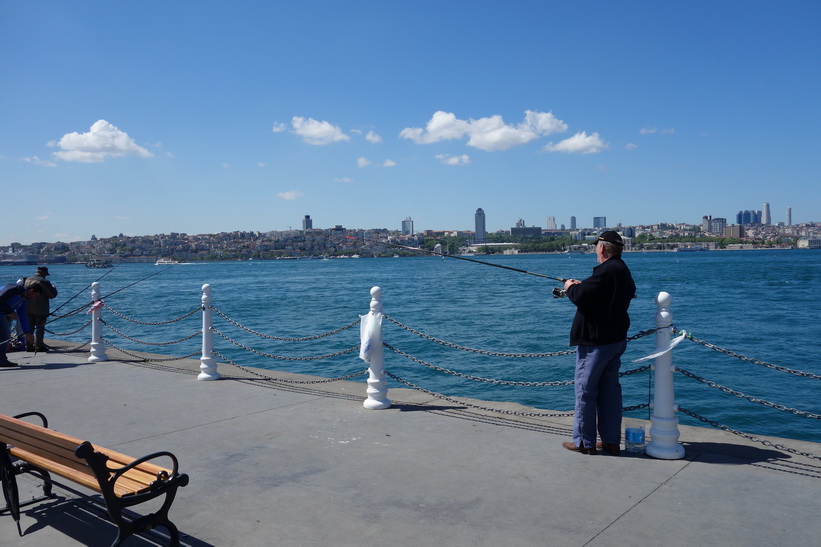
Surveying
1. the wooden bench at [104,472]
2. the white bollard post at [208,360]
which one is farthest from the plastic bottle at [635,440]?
the white bollard post at [208,360]

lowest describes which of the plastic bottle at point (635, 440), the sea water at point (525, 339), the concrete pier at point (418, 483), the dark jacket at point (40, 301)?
the sea water at point (525, 339)

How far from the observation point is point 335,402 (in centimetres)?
775

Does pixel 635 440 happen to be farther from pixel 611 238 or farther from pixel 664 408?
pixel 611 238

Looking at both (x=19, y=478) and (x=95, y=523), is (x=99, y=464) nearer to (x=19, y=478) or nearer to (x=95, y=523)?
(x=95, y=523)

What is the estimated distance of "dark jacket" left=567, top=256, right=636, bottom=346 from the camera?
529 centimetres

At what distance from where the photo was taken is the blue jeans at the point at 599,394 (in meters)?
5.41

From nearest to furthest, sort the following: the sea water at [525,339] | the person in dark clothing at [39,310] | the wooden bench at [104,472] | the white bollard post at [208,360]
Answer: the wooden bench at [104,472]
the white bollard post at [208,360]
the person in dark clothing at [39,310]
the sea water at [525,339]

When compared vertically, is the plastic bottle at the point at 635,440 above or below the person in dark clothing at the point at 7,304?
below

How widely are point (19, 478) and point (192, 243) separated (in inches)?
5065

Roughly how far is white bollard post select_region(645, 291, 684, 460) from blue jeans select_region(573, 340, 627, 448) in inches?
12.2

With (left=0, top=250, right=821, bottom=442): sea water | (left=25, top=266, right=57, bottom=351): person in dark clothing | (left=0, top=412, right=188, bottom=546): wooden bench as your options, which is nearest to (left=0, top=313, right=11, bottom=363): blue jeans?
(left=25, top=266, right=57, bottom=351): person in dark clothing

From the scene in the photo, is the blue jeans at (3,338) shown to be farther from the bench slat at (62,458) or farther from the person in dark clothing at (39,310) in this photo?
the bench slat at (62,458)

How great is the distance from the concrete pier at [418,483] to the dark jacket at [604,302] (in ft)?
3.54

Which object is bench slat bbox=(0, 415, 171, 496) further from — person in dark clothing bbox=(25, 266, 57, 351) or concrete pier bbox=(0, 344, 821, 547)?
person in dark clothing bbox=(25, 266, 57, 351)
